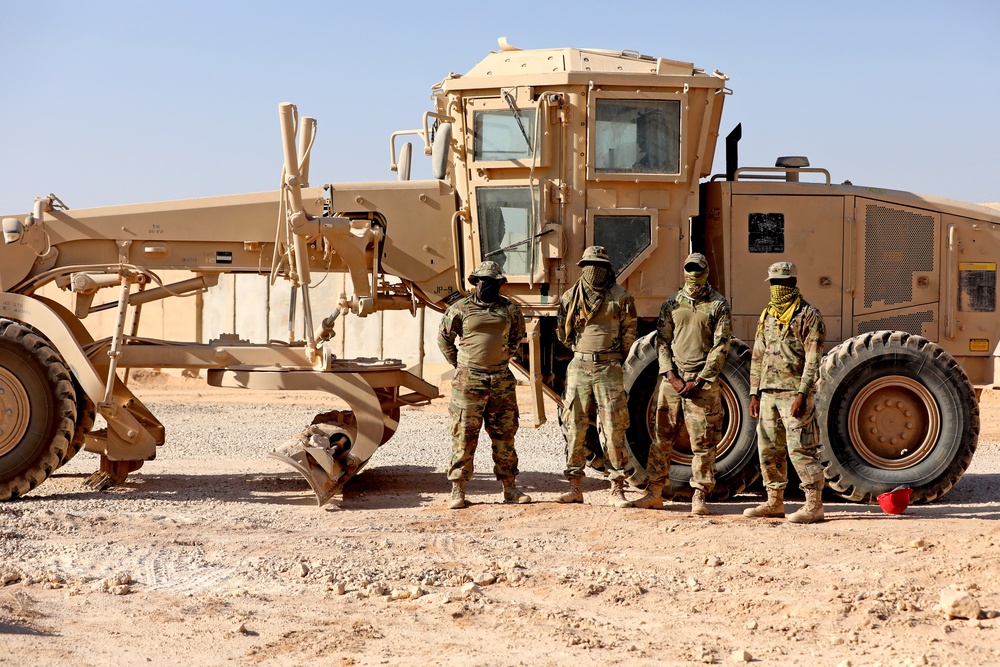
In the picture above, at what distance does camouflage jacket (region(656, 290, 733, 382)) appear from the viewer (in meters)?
8.21

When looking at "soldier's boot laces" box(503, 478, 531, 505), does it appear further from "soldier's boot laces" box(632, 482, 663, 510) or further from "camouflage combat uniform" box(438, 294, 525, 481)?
"soldier's boot laces" box(632, 482, 663, 510)

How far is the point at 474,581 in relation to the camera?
6.44 meters

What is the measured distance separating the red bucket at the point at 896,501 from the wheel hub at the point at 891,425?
0.40m

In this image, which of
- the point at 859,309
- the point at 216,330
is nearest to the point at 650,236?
the point at 859,309

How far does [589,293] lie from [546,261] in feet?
2.15

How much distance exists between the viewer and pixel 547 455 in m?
12.6

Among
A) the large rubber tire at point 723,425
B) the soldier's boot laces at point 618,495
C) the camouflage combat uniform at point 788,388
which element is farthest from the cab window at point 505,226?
the camouflage combat uniform at point 788,388

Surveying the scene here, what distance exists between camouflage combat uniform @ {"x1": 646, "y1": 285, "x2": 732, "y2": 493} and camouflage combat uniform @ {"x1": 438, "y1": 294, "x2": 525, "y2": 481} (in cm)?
108

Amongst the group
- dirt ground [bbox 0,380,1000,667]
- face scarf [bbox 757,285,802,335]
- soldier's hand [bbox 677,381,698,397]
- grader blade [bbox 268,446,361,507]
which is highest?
face scarf [bbox 757,285,802,335]

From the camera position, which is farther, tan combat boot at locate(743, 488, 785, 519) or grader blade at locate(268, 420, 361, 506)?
grader blade at locate(268, 420, 361, 506)

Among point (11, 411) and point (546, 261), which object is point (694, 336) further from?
point (11, 411)

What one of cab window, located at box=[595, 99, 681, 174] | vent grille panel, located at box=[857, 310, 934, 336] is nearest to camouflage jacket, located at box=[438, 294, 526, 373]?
cab window, located at box=[595, 99, 681, 174]

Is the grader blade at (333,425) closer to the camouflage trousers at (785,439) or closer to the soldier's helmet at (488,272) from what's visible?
the soldier's helmet at (488,272)

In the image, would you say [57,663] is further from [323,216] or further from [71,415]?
[323,216]
